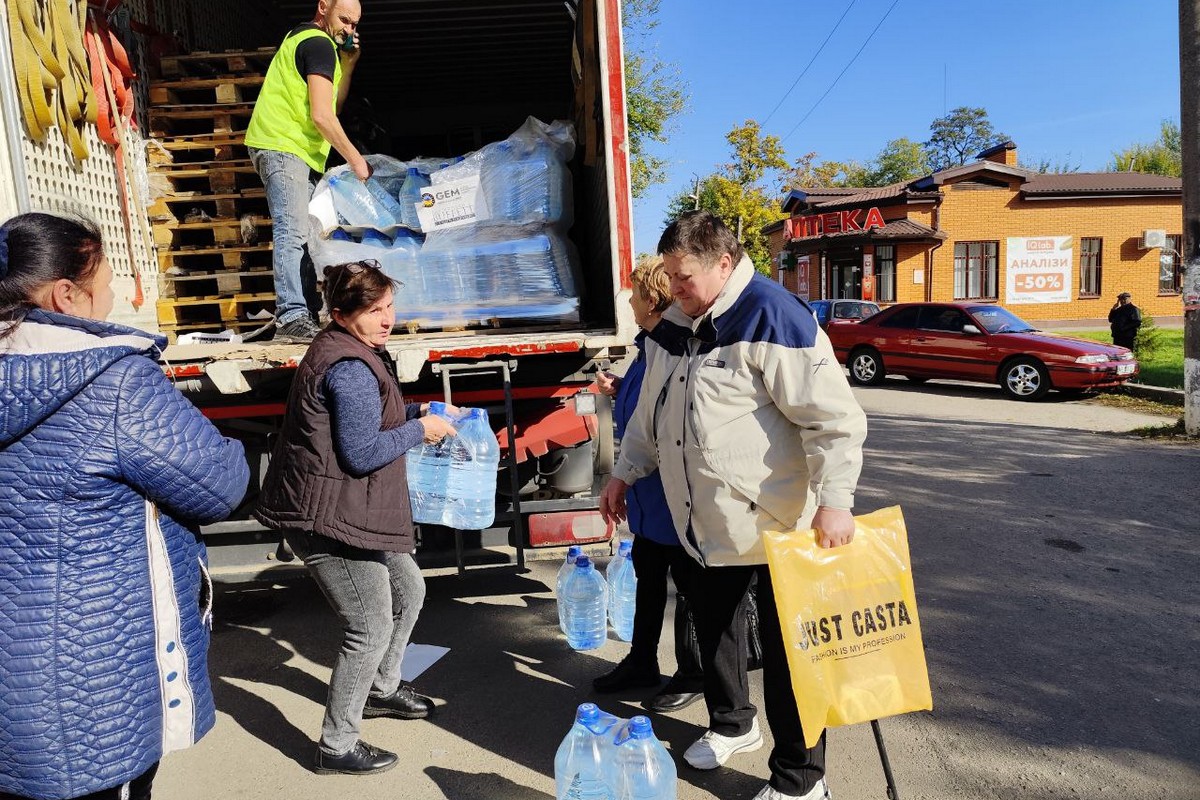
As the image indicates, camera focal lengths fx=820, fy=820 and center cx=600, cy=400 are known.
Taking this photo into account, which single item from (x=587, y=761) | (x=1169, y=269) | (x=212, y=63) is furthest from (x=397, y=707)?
(x=1169, y=269)

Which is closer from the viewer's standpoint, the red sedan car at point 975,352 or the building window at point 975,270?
the red sedan car at point 975,352

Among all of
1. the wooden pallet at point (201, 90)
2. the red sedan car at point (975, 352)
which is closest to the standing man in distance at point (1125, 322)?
the red sedan car at point (975, 352)

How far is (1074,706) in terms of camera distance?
11.3ft

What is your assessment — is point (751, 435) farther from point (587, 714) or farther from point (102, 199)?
point (102, 199)

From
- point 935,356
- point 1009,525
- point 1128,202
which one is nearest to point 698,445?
point 1009,525

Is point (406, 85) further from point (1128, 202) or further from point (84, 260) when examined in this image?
point (1128, 202)

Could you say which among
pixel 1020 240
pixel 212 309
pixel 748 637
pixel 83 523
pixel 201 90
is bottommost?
pixel 748 637

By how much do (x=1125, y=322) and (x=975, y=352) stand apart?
379 centimetres

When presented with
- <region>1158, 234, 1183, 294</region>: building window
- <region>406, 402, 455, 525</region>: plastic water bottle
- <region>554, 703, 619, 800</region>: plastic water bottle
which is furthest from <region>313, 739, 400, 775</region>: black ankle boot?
<region>1158, 234, 1183, 294</region>: building window

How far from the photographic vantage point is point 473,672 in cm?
391

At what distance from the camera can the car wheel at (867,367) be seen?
583 inches

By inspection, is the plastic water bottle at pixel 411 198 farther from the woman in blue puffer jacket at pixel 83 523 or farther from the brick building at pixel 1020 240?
the brick building at pixel 1020 240

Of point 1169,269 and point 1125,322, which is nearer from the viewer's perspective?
point 1125,322

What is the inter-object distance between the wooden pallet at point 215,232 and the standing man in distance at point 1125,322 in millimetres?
14671
